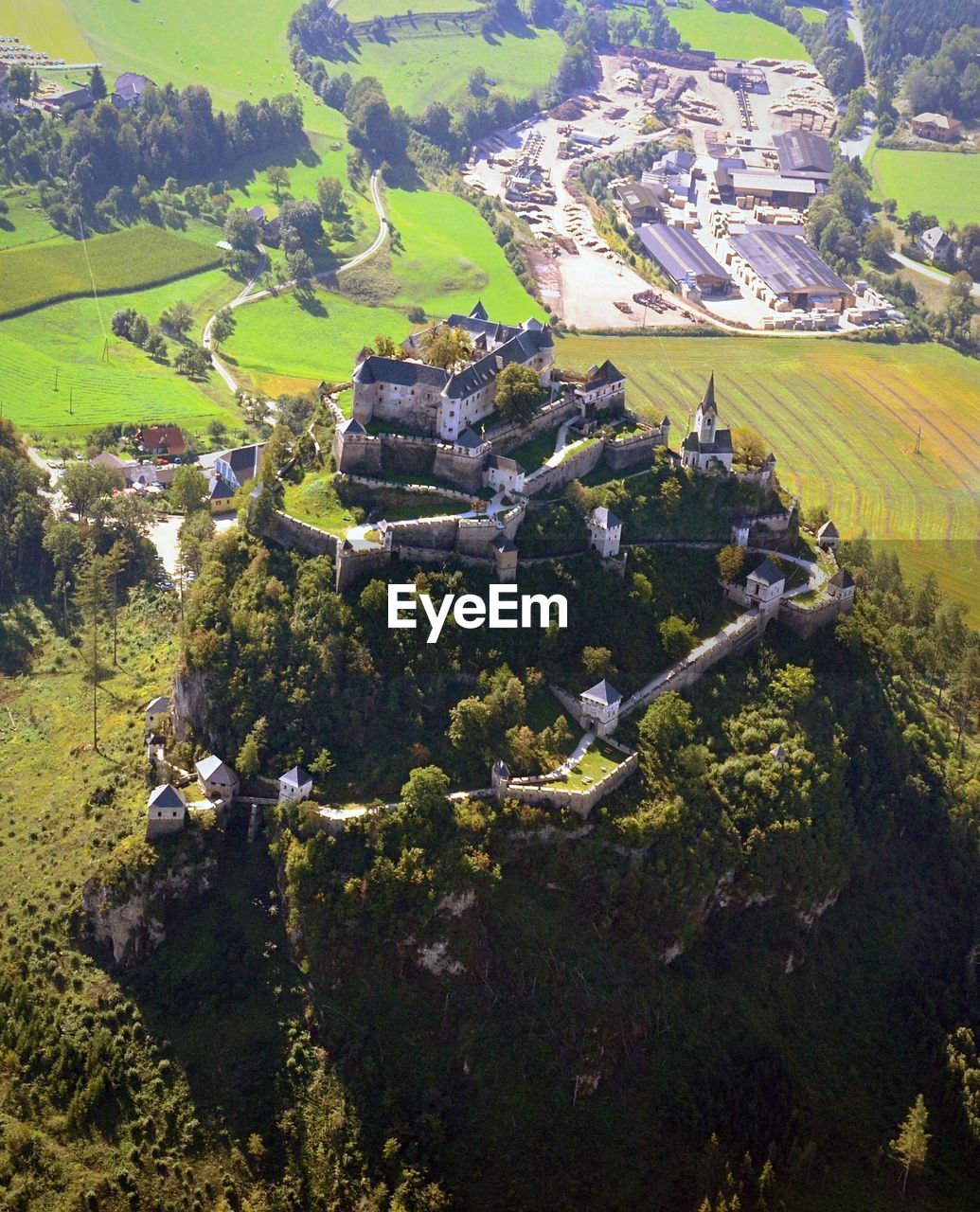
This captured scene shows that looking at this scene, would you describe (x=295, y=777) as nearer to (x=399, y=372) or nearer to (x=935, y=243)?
(x=399, y=372)

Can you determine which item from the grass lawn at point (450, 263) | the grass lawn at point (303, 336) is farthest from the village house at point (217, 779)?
the grass lawn at point (450, 263)

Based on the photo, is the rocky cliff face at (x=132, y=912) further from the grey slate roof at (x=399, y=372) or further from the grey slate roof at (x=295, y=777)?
the grey slate roof at (x=399, y=372)

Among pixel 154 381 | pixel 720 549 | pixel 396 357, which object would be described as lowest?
pixel 154 381

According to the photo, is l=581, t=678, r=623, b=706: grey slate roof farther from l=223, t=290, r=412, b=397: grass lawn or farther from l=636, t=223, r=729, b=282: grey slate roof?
l=636, t=223, r=729, b=282: grey slate roof

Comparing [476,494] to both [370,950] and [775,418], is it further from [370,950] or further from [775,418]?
[775,418]

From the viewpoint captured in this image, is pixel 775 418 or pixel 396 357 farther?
pixel 775 418

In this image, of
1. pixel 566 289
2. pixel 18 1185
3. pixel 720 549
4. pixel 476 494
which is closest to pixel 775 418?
pixel 566 289

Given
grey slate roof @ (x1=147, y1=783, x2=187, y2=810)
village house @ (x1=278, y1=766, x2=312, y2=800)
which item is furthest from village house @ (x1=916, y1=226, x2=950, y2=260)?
grey slate roof @ (x1=147, y1=783, x2=187, y2=810)
